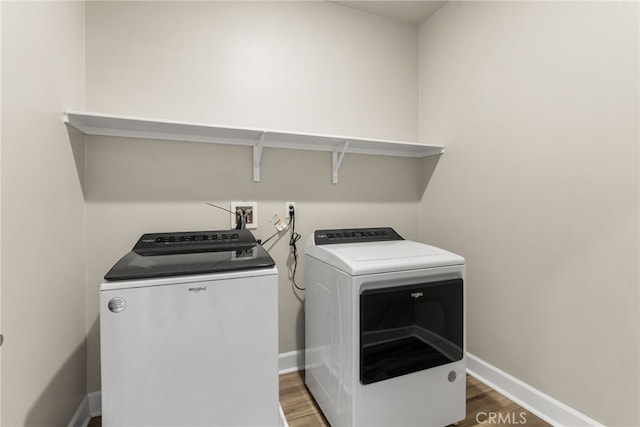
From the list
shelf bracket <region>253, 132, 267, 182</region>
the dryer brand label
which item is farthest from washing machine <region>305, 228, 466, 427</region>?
the dryer brand label

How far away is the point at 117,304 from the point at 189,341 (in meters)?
0.26

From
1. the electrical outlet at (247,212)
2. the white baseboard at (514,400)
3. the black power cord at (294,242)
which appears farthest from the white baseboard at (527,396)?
the electrical outlet at (247,212)

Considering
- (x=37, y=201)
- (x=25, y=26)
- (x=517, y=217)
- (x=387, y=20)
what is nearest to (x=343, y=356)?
(x=517, y=217)

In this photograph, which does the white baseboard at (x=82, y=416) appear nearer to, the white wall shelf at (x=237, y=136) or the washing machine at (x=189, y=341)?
the washing machine at (x=189, y=341)

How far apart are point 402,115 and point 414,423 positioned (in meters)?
1.89

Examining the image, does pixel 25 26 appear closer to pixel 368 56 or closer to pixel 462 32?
pixel 368 56

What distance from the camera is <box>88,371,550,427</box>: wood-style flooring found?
1455mm

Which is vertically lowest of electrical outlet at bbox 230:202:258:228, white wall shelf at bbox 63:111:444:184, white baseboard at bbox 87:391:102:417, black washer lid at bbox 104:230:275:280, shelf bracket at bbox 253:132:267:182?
white baseboard at bbox 87:391:102:417

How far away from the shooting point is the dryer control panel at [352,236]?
1719 mm

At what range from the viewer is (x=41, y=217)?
1.07m

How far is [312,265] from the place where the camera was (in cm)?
164

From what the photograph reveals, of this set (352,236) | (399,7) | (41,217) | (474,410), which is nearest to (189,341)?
(41,217)

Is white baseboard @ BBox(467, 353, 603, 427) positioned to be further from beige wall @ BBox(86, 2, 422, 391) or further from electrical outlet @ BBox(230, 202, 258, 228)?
electrical outlet @ BBox(230, 202, 258, 228)

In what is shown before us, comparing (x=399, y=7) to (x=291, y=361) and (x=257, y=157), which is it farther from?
(x=291, y=361)
